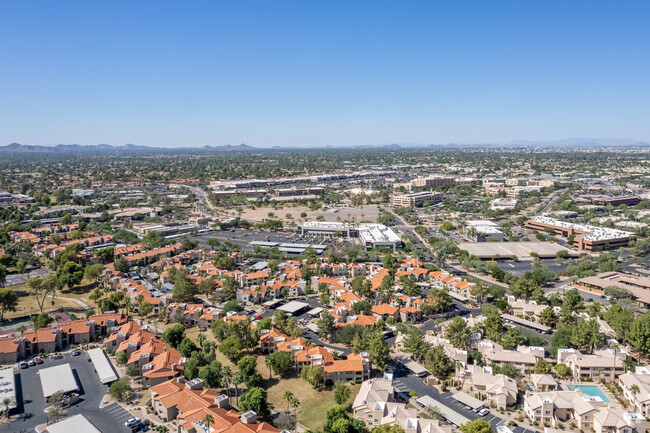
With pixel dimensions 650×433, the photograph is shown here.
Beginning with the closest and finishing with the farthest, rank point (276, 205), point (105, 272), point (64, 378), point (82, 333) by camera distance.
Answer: point (64, 378) < point (82, 333) < point (105, 272) < point (276, 205)

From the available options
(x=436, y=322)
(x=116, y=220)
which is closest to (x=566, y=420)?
(x=436, y=322)

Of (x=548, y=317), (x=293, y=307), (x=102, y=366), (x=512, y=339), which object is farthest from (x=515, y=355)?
(x=102, y=366)

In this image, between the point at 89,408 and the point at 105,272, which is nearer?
the point at 89,408

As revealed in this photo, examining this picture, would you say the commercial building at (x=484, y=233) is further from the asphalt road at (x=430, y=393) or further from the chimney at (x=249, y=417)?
the chimney at (x=249, y=417)

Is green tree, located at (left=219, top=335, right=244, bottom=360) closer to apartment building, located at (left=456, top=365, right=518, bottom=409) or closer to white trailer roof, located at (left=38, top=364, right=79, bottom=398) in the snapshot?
white trailer roof, located at (left=38, top=364, right=79, bottom=398)

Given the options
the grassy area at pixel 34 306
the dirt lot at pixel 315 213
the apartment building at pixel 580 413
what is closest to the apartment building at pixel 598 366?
the apartment building at pixel 580 413

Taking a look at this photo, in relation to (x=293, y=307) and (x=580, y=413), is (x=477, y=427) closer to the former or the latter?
(x=580, y=413)

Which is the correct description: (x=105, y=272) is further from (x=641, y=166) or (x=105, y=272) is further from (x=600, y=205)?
(x=641, y=166)
